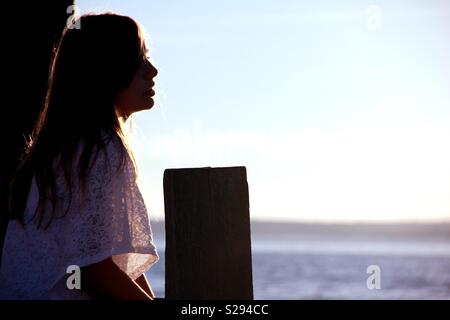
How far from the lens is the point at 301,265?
51656 millimetres

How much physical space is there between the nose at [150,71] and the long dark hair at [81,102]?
0.04 metres

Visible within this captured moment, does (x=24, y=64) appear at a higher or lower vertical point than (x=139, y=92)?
higher

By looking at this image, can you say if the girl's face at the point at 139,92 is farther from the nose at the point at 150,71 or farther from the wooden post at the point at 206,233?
the wooden post at the point at 206,233

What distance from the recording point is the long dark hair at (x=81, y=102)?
10.9 feet

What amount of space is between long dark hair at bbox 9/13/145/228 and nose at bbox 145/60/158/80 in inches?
1.6

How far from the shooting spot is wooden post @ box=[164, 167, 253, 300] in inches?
138

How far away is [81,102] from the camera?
3.42 metres

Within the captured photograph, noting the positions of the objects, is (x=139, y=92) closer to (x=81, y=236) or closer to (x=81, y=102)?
(x=81, y=102)

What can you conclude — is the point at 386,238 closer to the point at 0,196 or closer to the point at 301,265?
the point at 301,265

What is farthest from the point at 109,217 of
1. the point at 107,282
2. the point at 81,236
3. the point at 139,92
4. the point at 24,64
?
the point at 24,64

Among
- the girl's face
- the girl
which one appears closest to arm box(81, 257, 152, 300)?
the girl

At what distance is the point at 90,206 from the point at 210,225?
0.54 m

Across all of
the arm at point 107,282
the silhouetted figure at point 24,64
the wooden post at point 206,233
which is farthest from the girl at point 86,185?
the silhouetted figure at point 24,64

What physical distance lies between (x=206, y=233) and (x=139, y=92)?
0.64 m
